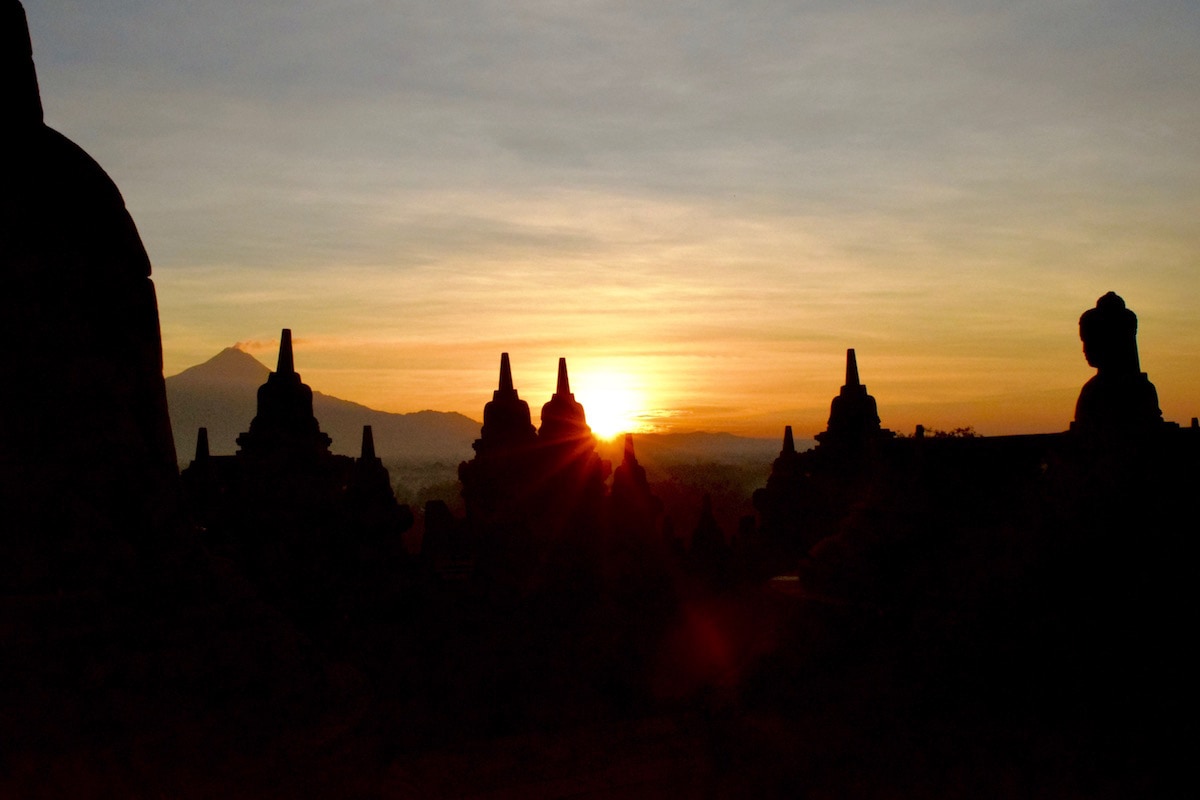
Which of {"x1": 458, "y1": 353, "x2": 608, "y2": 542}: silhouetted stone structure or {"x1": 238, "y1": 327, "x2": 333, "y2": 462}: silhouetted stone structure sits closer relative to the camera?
{"x1": 238, "y1": 327, "x2": 333, "y2": 462}: silhouetted stone structure

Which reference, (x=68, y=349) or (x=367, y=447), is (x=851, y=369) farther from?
(x=68, y=349)

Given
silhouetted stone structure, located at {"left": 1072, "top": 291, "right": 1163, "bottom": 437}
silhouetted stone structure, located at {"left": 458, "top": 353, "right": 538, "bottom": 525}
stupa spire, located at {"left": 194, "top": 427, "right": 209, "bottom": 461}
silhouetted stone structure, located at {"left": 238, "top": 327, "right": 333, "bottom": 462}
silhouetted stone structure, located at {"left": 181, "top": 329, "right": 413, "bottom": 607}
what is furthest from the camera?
silhouetted stone structure, located at {"left": 458, "top": 353, "right": 538, "bottom": 525}

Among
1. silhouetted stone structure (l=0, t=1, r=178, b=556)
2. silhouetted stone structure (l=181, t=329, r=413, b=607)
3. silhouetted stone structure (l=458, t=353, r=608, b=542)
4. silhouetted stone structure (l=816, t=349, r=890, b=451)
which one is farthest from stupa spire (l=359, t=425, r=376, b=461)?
silhouetted stone structure (l=0, t=1, r=178, b=556)

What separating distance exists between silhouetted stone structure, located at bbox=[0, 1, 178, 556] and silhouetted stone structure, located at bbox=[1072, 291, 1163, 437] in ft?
20.7

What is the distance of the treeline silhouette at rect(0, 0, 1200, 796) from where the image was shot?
4.86 metres

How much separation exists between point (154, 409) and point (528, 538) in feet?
36.4

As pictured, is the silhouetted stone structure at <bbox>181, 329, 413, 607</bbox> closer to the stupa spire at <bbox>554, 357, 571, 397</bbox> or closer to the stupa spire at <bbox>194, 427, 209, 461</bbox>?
the stupa spire at <bbox>194, 427, 209, 461</bbox>

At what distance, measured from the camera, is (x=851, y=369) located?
53.8ft

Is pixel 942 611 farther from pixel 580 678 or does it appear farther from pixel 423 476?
pixel 423 476

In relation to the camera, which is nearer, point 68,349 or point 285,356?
point 68,349

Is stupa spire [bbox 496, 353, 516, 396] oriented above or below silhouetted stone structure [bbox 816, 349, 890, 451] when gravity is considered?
above

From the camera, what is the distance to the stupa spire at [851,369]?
16.4 m

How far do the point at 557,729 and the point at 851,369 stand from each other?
1000 cm

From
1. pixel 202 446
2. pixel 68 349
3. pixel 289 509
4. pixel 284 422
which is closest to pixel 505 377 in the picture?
pixel 202 446
